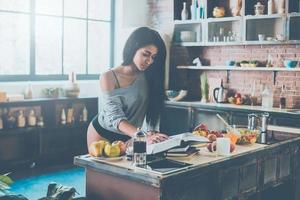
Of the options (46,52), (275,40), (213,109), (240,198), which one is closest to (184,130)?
(213,109)

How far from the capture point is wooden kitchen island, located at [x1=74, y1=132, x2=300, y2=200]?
8.46 ft

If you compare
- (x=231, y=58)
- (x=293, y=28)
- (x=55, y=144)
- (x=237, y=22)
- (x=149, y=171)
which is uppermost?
(x=237, y=22)

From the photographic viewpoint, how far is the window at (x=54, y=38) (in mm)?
6695

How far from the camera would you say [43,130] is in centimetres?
651

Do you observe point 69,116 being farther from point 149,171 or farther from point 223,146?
point 149,171

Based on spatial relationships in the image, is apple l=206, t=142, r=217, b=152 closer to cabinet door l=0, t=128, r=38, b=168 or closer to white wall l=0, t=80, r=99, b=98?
cabinet door l=0, t=128, r=38, b=168

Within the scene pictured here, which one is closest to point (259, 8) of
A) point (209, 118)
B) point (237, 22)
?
point (237, 22)

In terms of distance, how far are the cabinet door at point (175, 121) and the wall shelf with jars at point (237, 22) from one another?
1.05 m

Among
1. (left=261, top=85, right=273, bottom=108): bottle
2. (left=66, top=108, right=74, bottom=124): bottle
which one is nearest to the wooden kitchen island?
(left=261, top=85, right=273, bottom=108): bottle

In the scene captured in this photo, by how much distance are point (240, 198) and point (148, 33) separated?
1.28 meters

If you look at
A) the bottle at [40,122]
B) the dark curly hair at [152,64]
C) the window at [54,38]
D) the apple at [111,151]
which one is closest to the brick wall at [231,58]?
the window at [54,38]

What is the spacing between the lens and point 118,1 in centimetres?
796

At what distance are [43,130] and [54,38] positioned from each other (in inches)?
60.5

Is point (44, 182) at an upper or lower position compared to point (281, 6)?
lower
